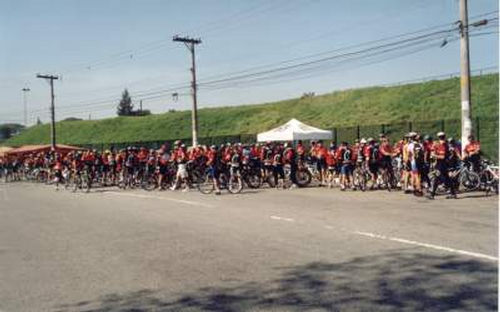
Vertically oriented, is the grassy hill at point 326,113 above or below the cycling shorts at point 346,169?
above

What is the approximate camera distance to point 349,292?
670cm

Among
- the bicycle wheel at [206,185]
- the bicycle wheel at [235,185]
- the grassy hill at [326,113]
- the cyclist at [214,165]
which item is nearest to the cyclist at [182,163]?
the bicycle wheel at [206,185]

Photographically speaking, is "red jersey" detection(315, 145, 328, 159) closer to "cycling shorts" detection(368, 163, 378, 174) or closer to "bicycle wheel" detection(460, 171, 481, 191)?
"cycling shorts" detection(368, 163, 378, 174)

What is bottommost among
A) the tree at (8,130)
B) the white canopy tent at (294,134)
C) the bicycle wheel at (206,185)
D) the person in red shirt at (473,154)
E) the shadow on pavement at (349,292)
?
the shadow on pavement at (349,292)

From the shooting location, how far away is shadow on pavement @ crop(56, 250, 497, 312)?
20.3 ft

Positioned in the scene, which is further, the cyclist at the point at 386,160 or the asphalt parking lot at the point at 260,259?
the cyclist at the point at 386,160

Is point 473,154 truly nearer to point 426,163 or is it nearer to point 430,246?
point 426,163

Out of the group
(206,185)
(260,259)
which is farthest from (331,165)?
(260,259)

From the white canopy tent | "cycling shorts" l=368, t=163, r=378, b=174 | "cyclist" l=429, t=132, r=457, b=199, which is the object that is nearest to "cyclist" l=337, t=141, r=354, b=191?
"cycling shorts" l=368, t=163, r=378, b=174

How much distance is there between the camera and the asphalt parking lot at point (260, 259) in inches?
260

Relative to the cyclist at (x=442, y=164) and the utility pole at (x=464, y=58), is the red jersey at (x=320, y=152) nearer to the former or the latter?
the utility pole at (x=464, y=58)

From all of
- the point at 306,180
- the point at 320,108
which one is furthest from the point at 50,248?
the point at 320,108

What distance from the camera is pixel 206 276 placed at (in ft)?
25.8

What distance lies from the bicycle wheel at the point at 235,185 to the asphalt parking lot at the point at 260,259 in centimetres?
651
